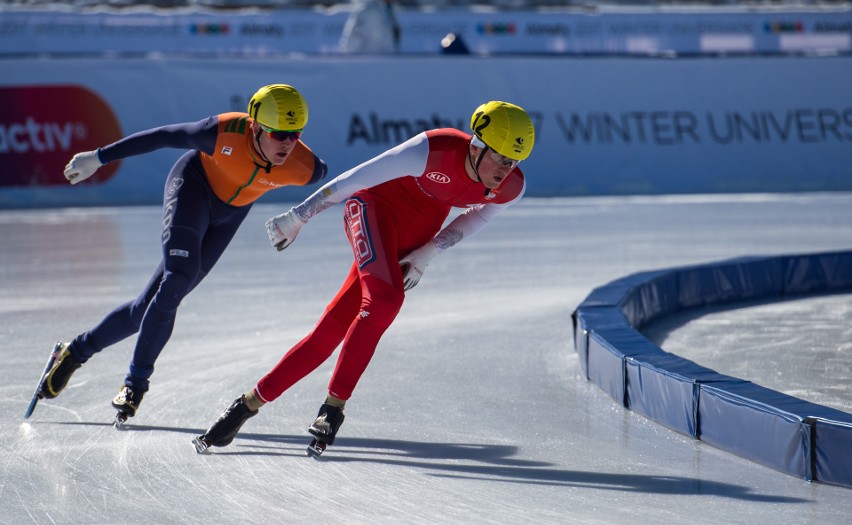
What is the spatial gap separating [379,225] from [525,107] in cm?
886

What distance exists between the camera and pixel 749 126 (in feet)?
42.5

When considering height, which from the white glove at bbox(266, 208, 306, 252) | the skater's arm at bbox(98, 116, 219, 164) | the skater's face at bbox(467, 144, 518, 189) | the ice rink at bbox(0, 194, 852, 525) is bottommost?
the ice rink at bbox(0, 194, 852, 525)

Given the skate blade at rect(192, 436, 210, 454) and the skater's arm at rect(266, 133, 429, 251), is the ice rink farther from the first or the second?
the skater's arm at rect(266, 133, 429, 251)

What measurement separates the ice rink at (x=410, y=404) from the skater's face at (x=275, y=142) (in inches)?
37.8

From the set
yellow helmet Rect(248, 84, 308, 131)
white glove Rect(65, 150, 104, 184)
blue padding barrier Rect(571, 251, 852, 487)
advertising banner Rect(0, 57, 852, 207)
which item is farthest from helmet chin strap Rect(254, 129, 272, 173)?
advertising banner Rect(0, 57, 852, 207)

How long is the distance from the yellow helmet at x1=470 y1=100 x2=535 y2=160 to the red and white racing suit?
16 centimetres

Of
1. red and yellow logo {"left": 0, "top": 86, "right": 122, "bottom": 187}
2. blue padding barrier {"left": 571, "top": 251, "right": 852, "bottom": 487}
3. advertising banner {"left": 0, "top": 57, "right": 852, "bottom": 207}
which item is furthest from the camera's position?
advertising banner {"left": 0, "top": 57, "right": 852, "bottom": 207}

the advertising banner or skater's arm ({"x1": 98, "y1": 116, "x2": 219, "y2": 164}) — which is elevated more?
skater's arm ({"x1": 98, "y1": 116, "x2": 219, "y2": 164})

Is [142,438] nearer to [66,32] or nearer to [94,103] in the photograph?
[94,103]

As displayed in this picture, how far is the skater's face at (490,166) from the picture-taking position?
3.76 m

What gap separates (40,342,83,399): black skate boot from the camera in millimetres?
4324

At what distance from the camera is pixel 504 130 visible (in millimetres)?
3688

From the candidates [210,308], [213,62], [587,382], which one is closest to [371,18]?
[213,62]

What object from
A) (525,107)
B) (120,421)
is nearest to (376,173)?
(120,421)
